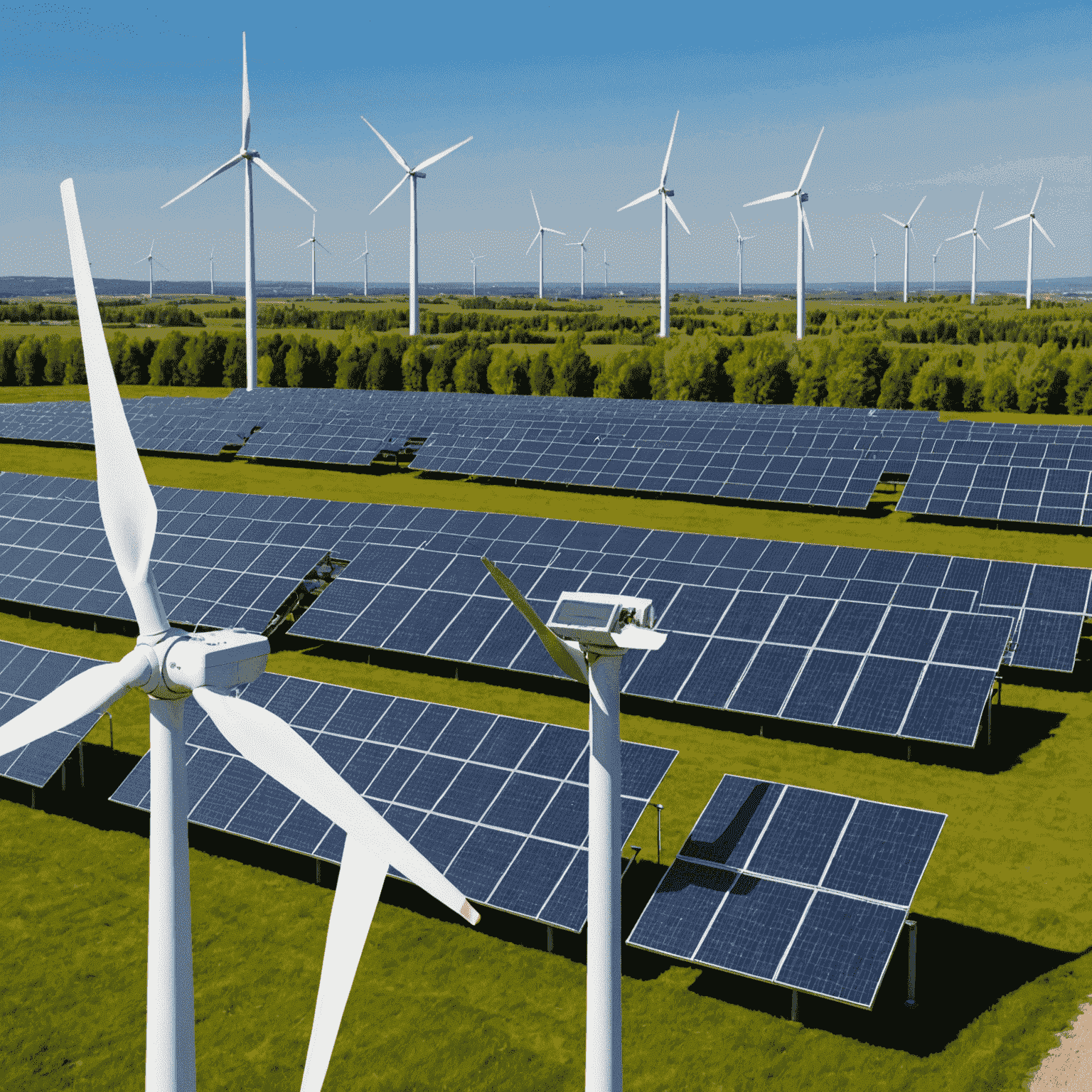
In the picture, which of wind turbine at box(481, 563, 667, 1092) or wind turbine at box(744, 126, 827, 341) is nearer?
wind turbine at box(481, 563, 667, 1092)

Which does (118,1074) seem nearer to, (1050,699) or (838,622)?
(838,622)

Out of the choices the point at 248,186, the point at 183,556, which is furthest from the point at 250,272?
the point at 183,556

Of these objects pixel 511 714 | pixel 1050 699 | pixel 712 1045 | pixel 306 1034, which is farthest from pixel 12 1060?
pixel 1050 699

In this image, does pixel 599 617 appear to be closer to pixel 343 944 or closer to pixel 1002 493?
pixel 343 944

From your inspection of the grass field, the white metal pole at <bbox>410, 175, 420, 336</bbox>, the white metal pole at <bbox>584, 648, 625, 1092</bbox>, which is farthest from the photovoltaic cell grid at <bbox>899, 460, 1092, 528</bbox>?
the white metal pole at <bbox>410, 175, 420, 336</bbox>

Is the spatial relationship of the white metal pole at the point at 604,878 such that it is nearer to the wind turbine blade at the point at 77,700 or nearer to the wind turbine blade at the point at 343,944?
the wind turbine blade at the point at 343,944

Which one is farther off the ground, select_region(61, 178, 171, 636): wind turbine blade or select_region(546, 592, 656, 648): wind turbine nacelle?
select_region(61, 178, 171, 636): wind turbine blade

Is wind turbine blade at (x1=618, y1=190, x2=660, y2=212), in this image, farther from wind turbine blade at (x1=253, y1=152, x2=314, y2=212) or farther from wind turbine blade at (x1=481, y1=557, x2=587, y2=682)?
wind turbine blade at (x1=481, y1=557, x2=587, y2=682)
